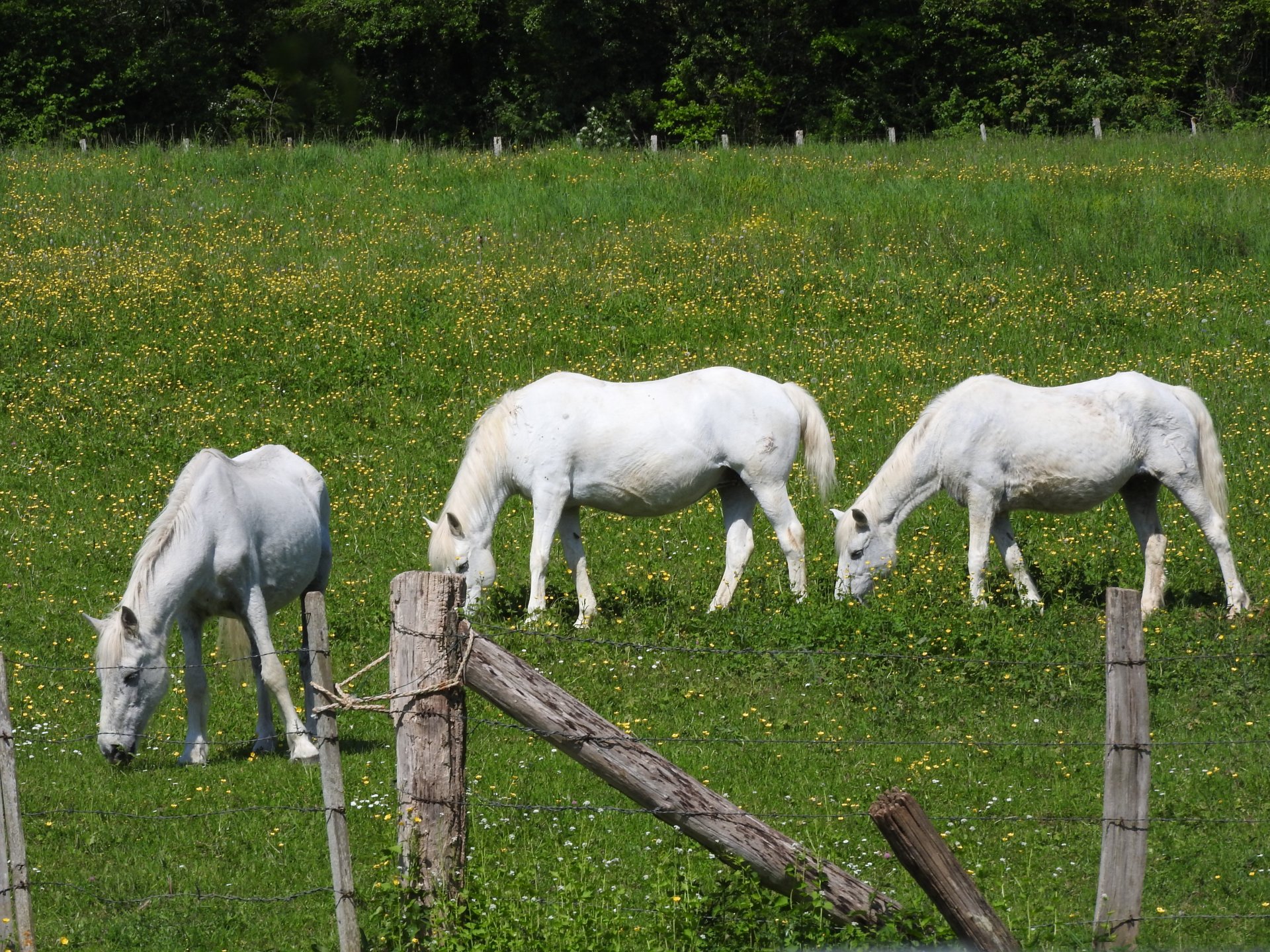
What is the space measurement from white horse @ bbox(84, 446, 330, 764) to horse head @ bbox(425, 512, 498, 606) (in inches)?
52.7

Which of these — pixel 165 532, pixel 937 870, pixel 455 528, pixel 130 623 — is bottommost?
pixel 455 528

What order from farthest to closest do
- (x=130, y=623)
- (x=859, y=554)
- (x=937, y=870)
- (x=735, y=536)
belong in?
(x=735, y=536), (x=859, y=554), (x=130, y=623), (x=937, y=870)

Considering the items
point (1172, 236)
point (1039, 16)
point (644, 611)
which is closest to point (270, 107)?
point (1039, 16)

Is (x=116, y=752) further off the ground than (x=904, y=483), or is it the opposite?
(x=904, y=483)

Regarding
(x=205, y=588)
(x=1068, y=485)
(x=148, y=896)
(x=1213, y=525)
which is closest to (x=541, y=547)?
(x=205, y=588)

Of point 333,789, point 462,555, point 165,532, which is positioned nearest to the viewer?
point 333,789

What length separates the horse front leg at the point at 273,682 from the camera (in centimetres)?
921

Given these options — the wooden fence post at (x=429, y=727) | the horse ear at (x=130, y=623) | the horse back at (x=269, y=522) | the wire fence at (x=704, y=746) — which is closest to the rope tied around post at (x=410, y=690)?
the wooden fence post at (x=429, y=727)

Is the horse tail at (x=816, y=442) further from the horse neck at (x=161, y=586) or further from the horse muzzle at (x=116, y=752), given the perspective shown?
the horse muzzle at (x=116, y=752)

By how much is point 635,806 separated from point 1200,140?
2825 centimetres

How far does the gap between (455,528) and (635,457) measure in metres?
1.68

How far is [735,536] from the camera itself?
12422 millimetres

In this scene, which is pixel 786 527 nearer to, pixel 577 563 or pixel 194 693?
pixel 577 563

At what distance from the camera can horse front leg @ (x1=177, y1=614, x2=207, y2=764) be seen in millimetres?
9109
